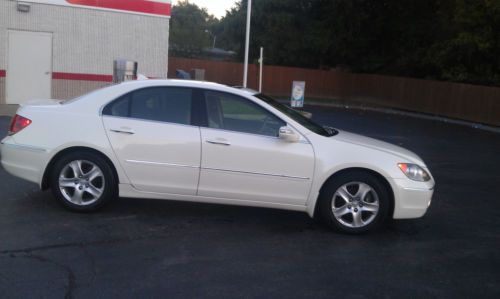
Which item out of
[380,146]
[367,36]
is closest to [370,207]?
[380,146]

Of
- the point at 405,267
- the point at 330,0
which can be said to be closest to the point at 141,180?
the point at 405,267

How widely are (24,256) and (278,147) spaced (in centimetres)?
261

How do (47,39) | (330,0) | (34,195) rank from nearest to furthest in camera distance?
(34,195)
(47,39)
(330,0)

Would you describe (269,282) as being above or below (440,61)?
below

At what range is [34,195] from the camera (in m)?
7.33

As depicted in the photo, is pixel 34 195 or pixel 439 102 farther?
pixel 439 102

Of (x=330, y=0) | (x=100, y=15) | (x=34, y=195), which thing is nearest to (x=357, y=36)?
(x=330, y=0)

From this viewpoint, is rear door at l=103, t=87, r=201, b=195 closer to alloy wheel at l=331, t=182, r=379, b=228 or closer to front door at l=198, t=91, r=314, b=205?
front door at l=198, t=91, r=314, b=205

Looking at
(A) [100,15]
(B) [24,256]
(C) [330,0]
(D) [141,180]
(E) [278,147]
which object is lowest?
(B) [24,256]

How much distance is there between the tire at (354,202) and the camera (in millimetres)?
6340

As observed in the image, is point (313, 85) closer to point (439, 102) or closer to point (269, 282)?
point (439, 102)

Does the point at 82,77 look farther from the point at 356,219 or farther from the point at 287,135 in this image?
the point at 356,219

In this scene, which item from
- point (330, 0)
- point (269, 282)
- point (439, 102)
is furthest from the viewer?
point (330, 0)

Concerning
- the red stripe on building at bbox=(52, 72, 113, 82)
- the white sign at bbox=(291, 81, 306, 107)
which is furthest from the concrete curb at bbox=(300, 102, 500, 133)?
the red stripe on building at bbox=(52, 72, 113, 82)
